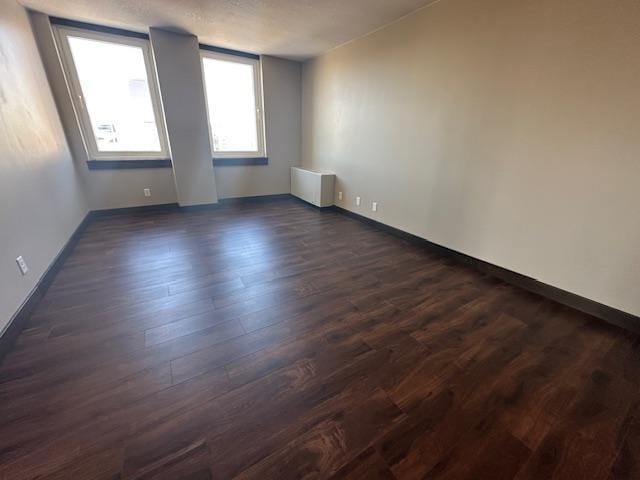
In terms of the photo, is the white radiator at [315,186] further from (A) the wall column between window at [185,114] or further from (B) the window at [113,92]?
(B) the window at [113,92]

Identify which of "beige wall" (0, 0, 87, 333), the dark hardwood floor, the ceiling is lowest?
the dark hardwood floor

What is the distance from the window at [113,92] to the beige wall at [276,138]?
3.92ft

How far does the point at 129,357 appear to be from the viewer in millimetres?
1482

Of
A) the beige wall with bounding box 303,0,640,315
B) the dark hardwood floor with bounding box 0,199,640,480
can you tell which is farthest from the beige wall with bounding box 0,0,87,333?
the beige wall with bounding box 303,0,640,315

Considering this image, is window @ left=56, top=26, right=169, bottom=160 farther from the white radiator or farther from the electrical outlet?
the electrical outlet

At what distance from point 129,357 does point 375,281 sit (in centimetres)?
186

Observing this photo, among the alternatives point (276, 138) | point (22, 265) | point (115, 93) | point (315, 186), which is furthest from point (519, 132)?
point (115, 93)

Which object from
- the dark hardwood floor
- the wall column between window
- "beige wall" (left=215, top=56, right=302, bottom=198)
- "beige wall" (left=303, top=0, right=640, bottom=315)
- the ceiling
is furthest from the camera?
"beige wall" (left=215, top=56, right=302, bottom=198)

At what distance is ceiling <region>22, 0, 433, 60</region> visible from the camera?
2.54m

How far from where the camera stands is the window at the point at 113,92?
3.28 m

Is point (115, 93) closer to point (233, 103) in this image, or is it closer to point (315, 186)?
point (233, 103)

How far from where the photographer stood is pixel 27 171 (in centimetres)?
211

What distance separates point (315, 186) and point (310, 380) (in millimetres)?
3481

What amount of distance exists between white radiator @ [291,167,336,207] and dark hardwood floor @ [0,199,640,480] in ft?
7.22
